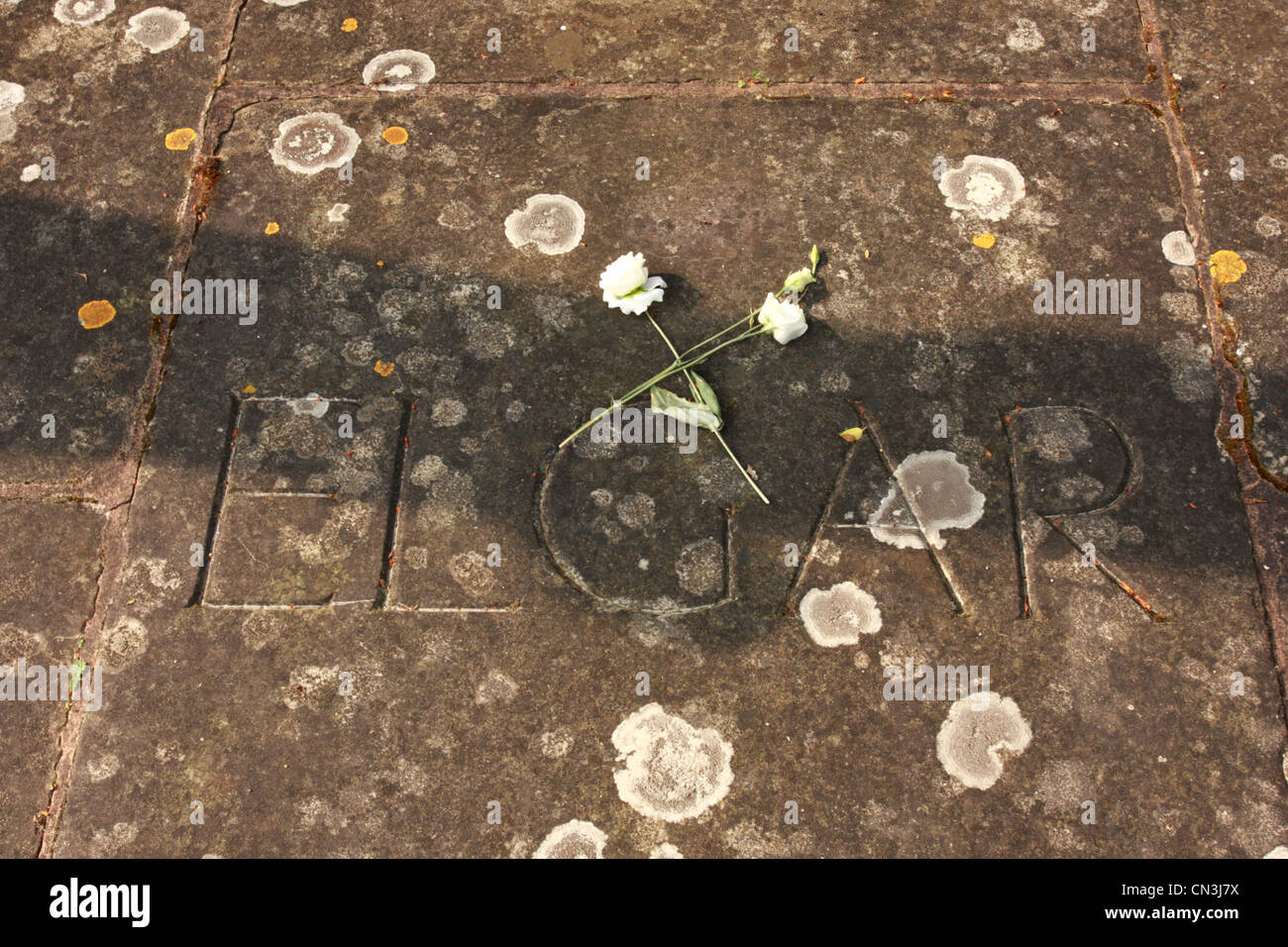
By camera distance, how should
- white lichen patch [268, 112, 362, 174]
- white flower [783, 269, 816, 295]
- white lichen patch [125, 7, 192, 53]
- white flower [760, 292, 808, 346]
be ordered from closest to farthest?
white flower [760, 292, 808, 346]
white flower [783, 269, 816, 295]
white lichen patch [268, 112, 362, 174]
white lichen patch [125, 7, 192, 53]

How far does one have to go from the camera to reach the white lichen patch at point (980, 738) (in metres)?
2.10

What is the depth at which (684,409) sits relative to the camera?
237 cm

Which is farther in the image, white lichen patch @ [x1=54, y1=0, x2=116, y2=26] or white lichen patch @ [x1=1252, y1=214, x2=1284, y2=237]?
white lichen patch @ [x1=54, y1=0, x2=116, y2=26]

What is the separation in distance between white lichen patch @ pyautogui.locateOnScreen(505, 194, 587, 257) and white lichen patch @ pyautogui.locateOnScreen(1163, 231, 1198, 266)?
1.66 m

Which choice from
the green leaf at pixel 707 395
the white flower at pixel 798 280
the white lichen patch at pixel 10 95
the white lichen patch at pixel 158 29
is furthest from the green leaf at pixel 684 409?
the white lichen patch at pixel 10 95

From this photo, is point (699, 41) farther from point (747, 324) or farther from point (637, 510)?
point (637, 510)

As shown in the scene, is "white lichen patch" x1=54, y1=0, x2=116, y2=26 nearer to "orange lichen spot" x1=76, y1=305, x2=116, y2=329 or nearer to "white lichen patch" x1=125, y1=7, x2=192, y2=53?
"white lichen patch" x1=125, y1=7, x2=192, y2=53

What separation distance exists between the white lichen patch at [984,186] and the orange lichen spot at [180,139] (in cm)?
229

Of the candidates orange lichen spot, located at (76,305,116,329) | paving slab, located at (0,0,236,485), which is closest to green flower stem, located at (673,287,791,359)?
paving slab, located at (0,0,236,485)

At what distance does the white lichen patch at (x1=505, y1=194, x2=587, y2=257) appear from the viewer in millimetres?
2693

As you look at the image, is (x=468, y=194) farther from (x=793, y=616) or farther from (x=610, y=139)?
(x=793, y=616)

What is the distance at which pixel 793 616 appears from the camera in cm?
224

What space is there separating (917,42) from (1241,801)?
2.35 m

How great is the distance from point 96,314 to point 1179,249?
10.0 feet
